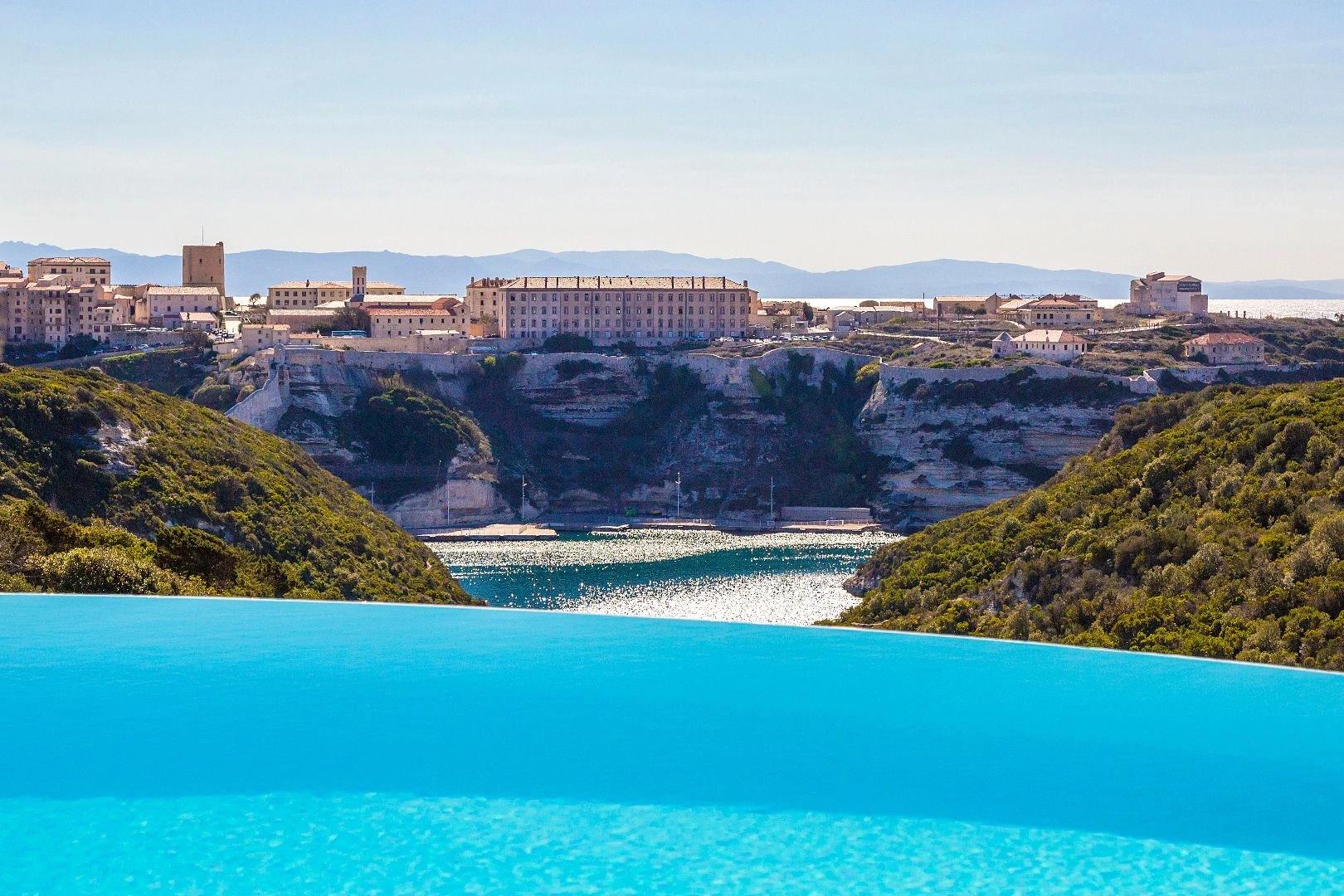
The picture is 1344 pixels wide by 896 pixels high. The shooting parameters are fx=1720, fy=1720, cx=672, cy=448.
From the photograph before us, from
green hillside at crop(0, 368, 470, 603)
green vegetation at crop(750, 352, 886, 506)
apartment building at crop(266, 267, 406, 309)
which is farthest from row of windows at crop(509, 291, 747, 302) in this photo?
green hillside at crop(0, 368, 470, 603)

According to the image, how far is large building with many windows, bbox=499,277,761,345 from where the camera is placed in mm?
70688

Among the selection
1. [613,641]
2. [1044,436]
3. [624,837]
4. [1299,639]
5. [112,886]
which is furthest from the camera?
[1044,436]

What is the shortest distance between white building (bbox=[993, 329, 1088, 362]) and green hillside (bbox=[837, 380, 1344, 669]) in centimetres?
3679

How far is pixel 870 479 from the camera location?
59406mm

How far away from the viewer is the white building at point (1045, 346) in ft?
209

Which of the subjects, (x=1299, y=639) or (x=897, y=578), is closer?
(x=1299, y=639)

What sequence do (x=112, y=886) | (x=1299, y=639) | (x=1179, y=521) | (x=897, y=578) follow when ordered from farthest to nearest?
(x=897, y=578), (x=1179, y=521), (x=1299, y=639), (x=112, y=886)

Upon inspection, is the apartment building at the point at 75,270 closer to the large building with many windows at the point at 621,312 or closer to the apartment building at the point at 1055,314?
the large building with many windows at the point at 621,312

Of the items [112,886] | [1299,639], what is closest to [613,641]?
[112,886]

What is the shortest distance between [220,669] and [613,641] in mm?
2806

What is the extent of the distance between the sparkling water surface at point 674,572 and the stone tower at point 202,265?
39.3m

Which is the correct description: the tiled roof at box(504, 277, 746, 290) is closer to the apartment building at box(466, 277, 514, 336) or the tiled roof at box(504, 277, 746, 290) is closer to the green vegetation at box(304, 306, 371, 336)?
the apartment building at box(466, 277, 514, 336)

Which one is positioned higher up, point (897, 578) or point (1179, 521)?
point (1179, 521)

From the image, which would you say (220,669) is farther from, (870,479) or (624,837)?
(870,479)
